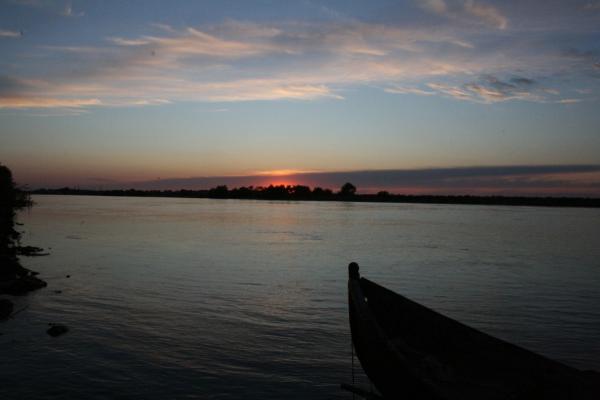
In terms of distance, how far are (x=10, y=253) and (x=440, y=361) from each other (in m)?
23.4

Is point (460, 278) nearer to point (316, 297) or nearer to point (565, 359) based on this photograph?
point (316, 297)

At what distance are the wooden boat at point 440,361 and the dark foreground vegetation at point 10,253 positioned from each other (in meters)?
12.4

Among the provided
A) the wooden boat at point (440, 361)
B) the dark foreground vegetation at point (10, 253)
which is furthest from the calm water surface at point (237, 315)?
the wooden boat at point (440, 361)

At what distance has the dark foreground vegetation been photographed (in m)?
19.2

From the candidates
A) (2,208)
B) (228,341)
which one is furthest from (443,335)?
(2,208)

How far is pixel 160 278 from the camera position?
24.2m

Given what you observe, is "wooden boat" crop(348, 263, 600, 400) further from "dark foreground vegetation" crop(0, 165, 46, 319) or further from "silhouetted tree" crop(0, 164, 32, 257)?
"silhouetted tree" crop(0, 164, 32, 257)

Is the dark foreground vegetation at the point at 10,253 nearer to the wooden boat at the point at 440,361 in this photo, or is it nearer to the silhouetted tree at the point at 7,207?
the silhouetted tree at the point at 7,207

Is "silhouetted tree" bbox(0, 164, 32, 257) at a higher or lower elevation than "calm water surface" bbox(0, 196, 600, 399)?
higher

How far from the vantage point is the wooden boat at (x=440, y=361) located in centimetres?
665

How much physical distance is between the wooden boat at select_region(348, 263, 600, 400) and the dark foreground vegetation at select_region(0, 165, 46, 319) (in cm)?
1244

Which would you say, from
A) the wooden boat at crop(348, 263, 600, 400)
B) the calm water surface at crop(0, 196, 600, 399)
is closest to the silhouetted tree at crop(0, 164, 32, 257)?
the calm water surface at crop(0, 196, 600, 399)

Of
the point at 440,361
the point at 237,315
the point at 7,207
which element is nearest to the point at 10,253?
the point at 7,207

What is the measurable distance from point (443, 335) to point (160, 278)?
17666mm
